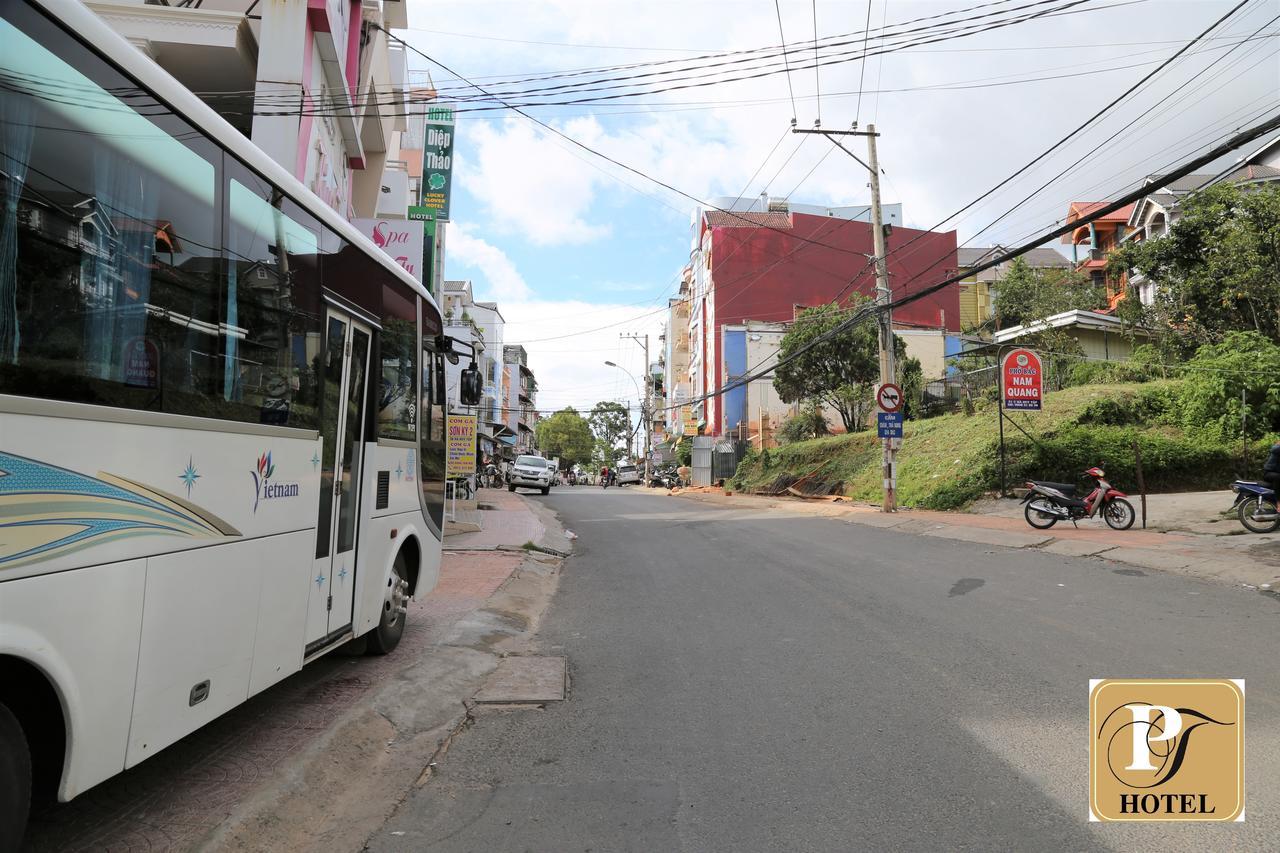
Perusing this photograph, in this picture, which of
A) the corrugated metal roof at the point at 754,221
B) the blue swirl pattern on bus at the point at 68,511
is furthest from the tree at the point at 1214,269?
the blue swirl pattern on bus at the point at 68,511

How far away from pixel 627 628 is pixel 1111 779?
427 cm

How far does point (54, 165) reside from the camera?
2578mm

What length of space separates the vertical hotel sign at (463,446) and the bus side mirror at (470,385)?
1006cm

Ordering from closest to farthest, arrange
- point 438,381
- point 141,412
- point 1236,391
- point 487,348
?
1. point 141,412
2. point 438,381
3. point 1236,391
4. point 487,348

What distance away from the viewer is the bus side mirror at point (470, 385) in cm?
723

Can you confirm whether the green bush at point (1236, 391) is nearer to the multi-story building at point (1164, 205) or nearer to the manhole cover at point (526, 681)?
the multi-story building at point (1164, 205)

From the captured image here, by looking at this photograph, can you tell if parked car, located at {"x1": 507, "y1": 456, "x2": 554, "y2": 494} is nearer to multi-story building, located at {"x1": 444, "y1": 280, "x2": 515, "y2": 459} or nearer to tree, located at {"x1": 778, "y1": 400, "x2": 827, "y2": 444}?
tree, located at {"x1": 778, "y1": 400, "x2": 827, "y2": 444}

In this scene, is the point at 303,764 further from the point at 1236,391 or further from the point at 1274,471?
the point at 1236,391

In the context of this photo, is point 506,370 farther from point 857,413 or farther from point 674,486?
point 857,413

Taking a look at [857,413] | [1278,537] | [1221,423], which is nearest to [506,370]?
[857,413]

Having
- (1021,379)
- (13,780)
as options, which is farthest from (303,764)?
(1021,379)

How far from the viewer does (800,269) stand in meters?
45.2

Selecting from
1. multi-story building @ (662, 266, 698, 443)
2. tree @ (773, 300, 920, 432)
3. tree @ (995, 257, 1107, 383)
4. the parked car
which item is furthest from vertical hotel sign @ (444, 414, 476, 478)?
multi-story building @ (662, 266, 698, 443)

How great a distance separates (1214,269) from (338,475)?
81.8ft
